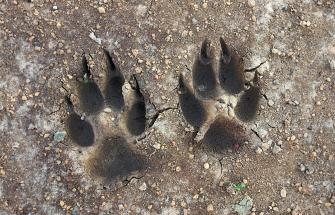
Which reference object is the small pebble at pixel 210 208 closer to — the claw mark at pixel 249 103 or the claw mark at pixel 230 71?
the claw mark at pixel 249 103

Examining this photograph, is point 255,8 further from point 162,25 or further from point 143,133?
point 143,133

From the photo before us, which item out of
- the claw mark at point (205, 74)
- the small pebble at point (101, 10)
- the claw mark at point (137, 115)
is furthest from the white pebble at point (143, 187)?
the small pebble at point (101, 10)

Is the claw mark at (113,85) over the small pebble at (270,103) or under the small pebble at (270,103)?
under

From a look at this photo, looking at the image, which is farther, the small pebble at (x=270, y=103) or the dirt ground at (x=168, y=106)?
the small pebble at (x=270, y=103)

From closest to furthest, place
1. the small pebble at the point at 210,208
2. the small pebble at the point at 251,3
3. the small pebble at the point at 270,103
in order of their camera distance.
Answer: the small pebble at the point at 210,208
the small pebble at the point at 270,103
the small pebble at the point at 251,3

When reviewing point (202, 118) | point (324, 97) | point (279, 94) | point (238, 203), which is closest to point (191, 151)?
point (202, 118)

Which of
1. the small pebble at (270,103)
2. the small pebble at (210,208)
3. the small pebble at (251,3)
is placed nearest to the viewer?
the small pebble at (210,208)

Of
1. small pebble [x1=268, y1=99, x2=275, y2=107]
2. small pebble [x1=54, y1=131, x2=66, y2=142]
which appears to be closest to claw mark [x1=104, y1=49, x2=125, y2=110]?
small pebble [x1=54, y1=131, x2=66, y2=142]

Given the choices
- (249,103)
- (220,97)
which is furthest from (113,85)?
(249,103)

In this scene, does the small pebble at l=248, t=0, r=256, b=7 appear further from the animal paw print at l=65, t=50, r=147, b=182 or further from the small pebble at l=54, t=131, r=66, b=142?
the small pebble at l=54, t=131, r=66, b=142
